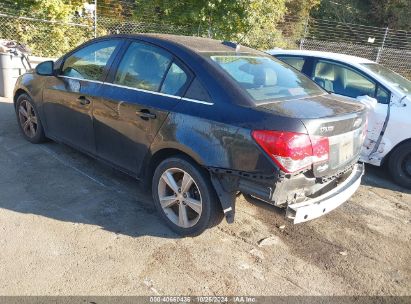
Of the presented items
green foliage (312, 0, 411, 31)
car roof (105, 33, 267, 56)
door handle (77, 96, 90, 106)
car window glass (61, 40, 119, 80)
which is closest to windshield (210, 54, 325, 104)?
car roof (105, 33, 267, 56)

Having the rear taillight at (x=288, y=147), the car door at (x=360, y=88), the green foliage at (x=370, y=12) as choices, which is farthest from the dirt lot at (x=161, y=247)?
the green foliage at (x=370, y=12)

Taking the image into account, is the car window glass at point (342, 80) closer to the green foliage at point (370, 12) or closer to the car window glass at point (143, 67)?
the car window glass at point (143, 67)

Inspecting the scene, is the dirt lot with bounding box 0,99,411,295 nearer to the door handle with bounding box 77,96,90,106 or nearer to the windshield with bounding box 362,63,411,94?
the door handle with bounding box 77,96,90,106

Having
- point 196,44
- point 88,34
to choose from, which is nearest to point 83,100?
point 196,44

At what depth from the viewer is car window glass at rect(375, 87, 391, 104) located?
500cm

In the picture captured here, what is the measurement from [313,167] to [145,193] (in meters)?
1.92

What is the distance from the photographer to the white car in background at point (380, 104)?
488 centimetres

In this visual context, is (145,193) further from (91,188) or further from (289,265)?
(289,265)

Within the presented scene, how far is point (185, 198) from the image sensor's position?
327cm

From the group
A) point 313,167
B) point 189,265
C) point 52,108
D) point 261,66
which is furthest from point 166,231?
point 52,108

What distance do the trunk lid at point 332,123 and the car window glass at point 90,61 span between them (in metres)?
1.89

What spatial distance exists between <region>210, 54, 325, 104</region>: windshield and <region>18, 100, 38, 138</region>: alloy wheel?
9.38 ft

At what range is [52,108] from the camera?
4504 millimetres

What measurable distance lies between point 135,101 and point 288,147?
5.01ft
